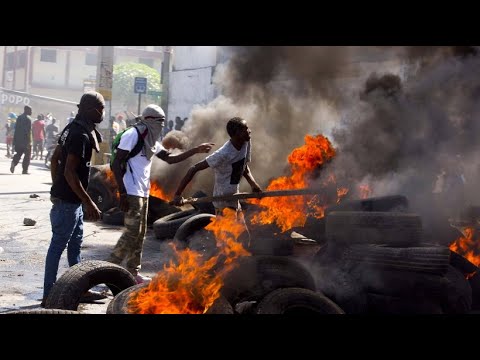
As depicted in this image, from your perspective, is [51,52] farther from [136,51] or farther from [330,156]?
[330,156]

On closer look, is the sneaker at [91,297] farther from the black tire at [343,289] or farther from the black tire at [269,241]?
the black tire at [343,289]

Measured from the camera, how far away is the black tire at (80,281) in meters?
4.82

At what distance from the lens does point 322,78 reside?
1401cm

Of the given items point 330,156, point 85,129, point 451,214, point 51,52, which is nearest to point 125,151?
point 85,129

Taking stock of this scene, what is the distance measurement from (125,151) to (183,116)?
23.6m

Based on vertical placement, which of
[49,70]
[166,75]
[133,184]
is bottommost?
[133,184]

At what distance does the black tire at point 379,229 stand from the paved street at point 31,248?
2.52 metres

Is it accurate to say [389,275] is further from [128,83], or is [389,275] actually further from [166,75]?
[128,83]

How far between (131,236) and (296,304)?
2554 millimetres

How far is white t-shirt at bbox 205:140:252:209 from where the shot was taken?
6371 mm

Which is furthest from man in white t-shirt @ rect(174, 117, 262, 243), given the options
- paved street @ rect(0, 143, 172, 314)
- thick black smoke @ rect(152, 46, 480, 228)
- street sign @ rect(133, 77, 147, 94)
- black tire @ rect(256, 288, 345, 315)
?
street sign @ rect(133, 77, 147, 94)

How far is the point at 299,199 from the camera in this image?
753 cm

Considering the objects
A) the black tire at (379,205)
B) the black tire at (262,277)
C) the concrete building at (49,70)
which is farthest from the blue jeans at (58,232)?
the concrete building at (49,70)

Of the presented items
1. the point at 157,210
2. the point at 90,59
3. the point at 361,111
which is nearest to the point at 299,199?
the point at 157,210
